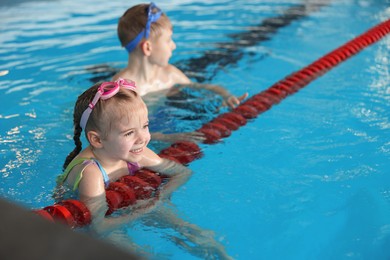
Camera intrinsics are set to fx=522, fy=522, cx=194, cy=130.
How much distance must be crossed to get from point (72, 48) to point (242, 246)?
4.18m

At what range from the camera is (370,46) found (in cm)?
585

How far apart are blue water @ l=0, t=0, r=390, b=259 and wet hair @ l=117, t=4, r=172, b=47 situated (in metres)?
0.84

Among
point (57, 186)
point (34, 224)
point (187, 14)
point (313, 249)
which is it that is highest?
point (187, 14)

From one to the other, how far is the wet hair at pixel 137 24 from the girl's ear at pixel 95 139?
166 centimetres

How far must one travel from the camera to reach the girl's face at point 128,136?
2.66m

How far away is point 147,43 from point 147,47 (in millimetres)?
34

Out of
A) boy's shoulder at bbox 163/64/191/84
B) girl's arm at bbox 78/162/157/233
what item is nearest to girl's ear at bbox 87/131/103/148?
girl's arm at bbox 78/162/157/233

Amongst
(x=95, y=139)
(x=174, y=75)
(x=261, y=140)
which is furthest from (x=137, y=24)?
(x=95, y=139)

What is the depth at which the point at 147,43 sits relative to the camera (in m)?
4.23

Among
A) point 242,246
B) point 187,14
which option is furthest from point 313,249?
point 187,14

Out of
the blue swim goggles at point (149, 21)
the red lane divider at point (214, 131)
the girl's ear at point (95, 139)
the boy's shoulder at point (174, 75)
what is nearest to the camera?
the red lane divider at point (214, 131)

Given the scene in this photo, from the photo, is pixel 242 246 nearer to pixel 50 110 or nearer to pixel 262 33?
pixel 50 110

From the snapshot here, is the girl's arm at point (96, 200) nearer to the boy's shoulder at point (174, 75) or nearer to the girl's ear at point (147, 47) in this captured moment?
the girl's ear at point (147, 47)

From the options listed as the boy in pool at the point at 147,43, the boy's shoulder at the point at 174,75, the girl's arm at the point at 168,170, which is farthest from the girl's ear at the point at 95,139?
the boy's shoulder at the point at 174,75
